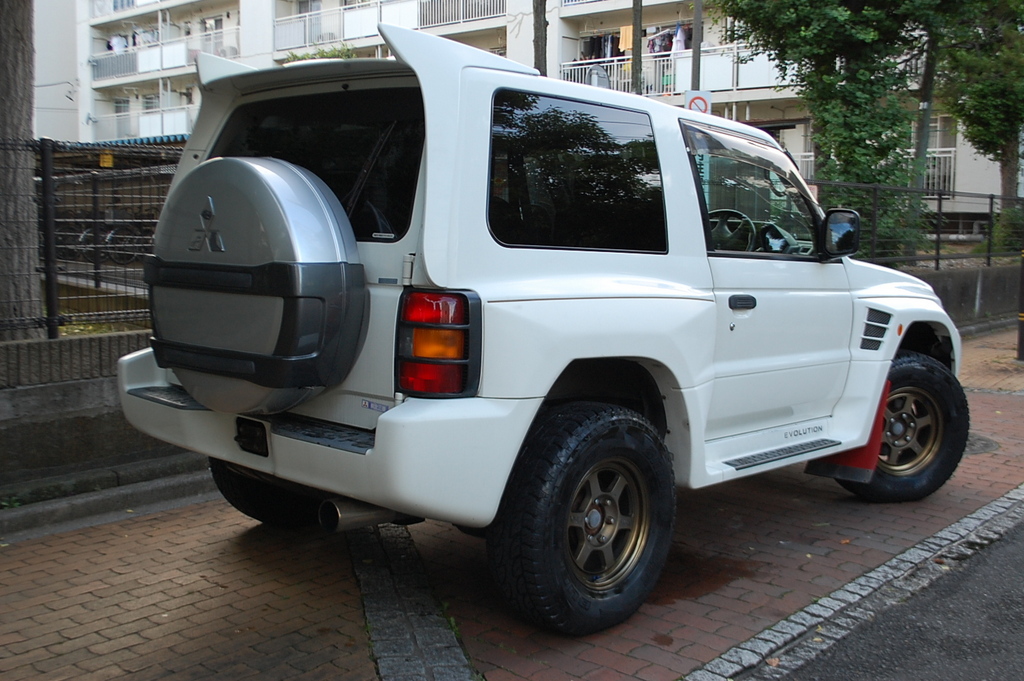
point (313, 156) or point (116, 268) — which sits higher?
point (313, 156)

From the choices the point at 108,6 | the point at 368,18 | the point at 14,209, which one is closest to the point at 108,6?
the point at 108,6

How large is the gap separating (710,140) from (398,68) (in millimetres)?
1658

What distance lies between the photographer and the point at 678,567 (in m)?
4.59

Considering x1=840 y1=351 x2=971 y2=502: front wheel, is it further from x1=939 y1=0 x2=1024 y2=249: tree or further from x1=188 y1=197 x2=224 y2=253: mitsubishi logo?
x1=939 y1=0 x2=1024 y2=249: tree

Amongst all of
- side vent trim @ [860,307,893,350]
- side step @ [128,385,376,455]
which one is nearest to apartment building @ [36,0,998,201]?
side vent trim @ [860,307,893,350]

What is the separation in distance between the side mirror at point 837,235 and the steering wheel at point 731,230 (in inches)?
18.2

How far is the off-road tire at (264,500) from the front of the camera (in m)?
4.73

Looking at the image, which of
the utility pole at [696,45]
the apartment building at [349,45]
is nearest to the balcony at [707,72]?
the apartment building at [349,45]

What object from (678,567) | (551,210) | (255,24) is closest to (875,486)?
(678,567)

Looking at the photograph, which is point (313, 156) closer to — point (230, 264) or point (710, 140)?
point (230, 264)

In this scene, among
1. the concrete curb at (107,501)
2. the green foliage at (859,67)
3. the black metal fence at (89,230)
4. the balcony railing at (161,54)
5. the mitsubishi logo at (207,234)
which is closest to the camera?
the mitsubishi logo at (207,234)

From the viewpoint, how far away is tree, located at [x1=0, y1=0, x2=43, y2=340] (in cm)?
548

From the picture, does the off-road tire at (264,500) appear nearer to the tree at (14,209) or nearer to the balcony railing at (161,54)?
the tree at (14,209)

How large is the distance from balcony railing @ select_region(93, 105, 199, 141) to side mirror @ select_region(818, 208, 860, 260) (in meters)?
35.8
